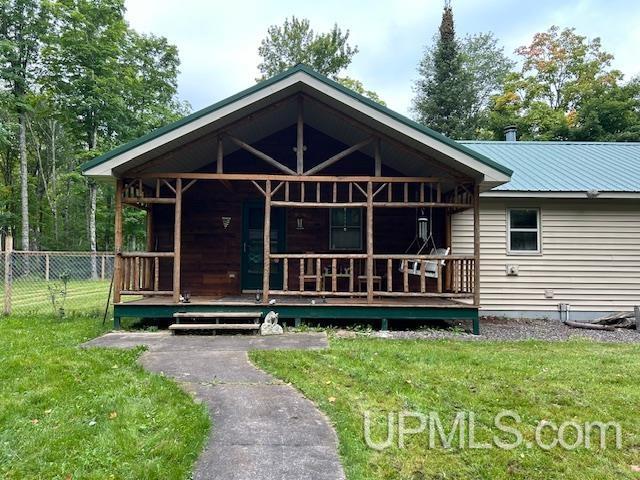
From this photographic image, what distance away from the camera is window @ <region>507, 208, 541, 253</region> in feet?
32.0

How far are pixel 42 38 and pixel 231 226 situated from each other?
18652mm

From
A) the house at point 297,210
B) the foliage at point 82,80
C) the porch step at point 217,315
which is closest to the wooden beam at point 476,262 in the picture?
the house at point 297,210

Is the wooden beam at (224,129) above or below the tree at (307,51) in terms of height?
below

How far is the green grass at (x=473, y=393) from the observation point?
2902mm

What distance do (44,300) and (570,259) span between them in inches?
474

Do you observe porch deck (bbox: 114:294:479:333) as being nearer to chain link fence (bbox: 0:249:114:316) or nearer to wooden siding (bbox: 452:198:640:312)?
chain link fence (bbox: 0:249:114:316)

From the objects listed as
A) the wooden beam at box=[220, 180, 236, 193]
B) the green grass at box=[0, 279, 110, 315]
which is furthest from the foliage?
the wooden beam at box=[220, 180, 236, 193]

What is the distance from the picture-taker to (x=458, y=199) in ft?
29.1

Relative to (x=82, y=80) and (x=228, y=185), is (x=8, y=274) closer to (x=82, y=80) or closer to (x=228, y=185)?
(x=228, y=185)

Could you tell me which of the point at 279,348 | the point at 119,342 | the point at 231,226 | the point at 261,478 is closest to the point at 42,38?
the point at 231,226

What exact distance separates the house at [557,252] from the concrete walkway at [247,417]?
5.21m

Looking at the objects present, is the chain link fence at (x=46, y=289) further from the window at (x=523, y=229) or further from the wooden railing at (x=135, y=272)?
the window at (x=523, y=229)

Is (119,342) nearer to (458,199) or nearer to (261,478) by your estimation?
(261,478)

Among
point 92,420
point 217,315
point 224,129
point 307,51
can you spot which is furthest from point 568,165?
point 307,51
